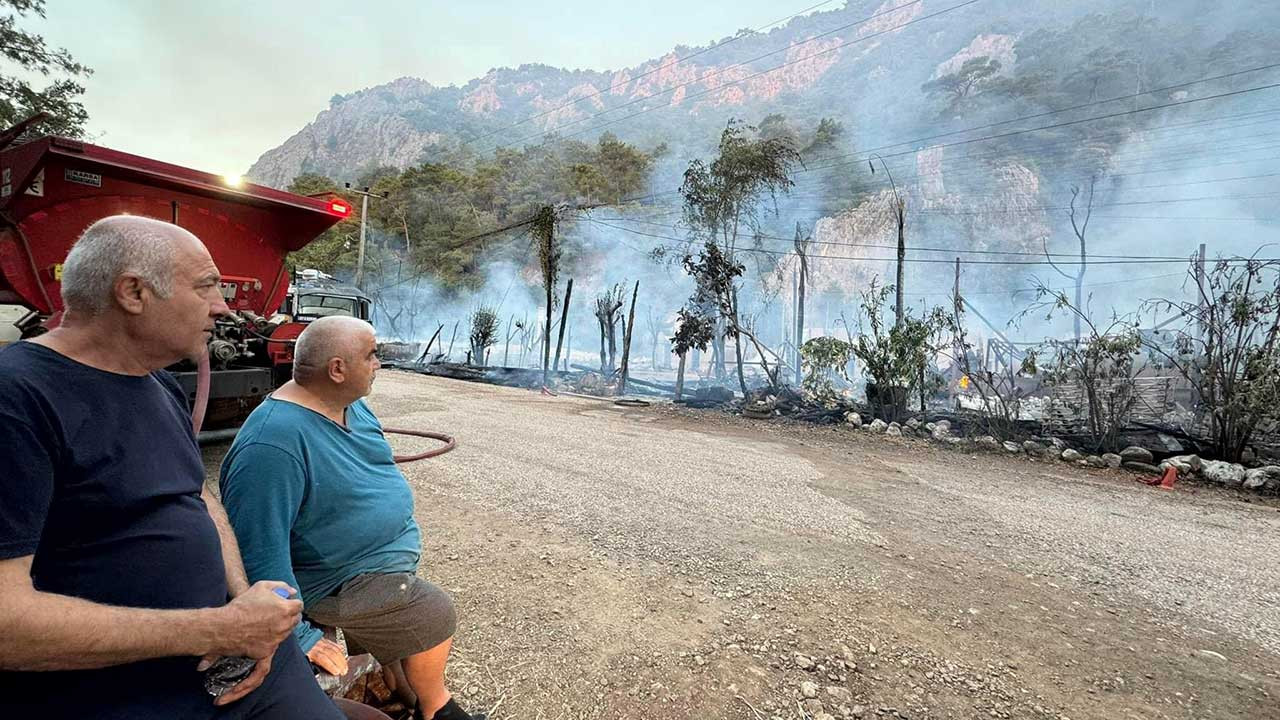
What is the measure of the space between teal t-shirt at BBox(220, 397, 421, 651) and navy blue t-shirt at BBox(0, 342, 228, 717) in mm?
385

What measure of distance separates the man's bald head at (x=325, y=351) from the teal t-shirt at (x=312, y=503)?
0.40 feet

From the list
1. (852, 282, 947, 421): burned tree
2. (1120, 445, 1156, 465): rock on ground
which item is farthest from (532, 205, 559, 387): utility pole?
(1120, 445, 1156, 465): rock on ground

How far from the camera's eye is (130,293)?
1171 mm

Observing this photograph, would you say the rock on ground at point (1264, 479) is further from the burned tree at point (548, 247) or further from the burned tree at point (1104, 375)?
the burned tree at point (548, 247)

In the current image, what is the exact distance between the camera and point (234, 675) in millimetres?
1225

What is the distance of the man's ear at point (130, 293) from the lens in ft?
3.80

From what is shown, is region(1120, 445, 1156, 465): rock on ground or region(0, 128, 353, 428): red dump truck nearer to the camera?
region(0, 128, 353, 428): red dump truck

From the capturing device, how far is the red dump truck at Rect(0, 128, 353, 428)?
423cm

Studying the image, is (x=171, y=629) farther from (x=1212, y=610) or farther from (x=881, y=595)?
(x=1212, y=610)

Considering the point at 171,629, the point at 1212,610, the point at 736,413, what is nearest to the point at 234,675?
the point at 171,629

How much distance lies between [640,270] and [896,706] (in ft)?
97.7

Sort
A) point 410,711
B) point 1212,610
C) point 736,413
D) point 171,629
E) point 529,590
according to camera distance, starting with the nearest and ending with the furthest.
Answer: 1. point 171,629
2. point 410,711
3. point 529,590
4. point 1212,610
5. point 736,413

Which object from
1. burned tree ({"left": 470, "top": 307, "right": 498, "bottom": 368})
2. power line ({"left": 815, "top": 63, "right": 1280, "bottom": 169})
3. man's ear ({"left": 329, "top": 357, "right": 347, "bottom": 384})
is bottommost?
man's ear ({"left": 329, "top": 357, "right": 347, "bottom": 384})

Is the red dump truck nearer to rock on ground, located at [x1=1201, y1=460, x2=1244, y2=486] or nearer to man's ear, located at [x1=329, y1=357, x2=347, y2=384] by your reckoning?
man's ear, located at [x1=329, y1=357, x2=347, y2=384]
